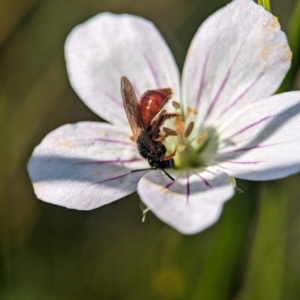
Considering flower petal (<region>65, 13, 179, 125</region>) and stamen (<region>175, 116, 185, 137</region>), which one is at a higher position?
flower petal (<region>65, 13, 179, 125</region>)

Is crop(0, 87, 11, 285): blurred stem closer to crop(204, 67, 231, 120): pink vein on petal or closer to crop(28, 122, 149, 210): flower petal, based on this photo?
crop(28, 122, 149, 210): flower petal

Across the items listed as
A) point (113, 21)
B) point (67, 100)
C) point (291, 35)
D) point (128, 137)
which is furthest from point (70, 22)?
point (291, 35)

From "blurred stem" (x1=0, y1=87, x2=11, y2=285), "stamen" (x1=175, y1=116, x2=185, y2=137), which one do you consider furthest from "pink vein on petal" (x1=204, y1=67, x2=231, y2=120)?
"blurred stem" (x1=0, y1=87, x2=11, y2=285)

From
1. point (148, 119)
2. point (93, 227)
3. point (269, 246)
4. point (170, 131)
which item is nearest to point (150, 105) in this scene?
point (148, 119)

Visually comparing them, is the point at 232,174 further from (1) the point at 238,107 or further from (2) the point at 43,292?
(2) the point at 43,292

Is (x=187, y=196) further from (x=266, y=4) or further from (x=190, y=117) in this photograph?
(x=266, y=4)

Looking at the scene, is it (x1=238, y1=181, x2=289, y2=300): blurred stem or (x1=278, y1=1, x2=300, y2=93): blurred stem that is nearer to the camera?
(x1=278, y1=1, x2=300, y2=93): blurred stem
